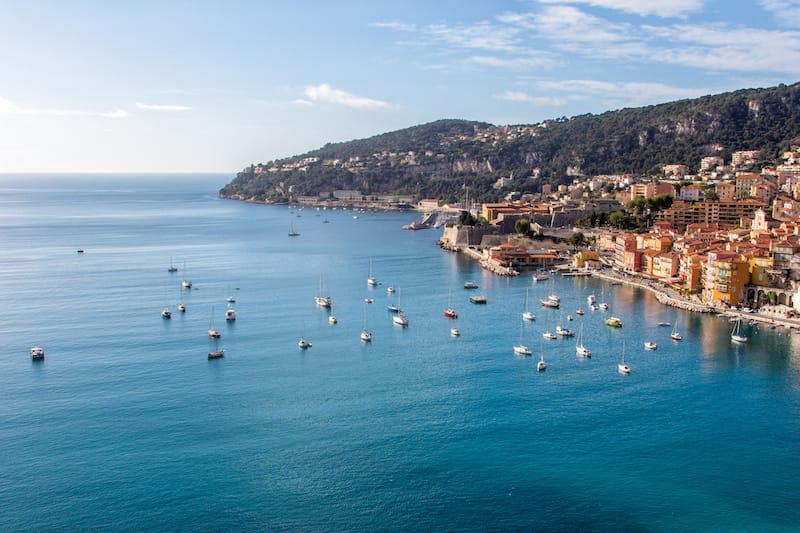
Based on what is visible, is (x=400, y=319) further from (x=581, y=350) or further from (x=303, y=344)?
(x=581, y=350)

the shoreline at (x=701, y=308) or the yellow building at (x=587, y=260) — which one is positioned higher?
the yellow building at (x=587, y=260)

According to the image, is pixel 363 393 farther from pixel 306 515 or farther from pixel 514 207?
pixel 514 207

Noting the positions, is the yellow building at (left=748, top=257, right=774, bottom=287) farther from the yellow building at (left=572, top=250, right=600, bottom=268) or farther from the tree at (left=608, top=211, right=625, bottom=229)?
the tree at (left=608, top=211, right=625, bottom=229)

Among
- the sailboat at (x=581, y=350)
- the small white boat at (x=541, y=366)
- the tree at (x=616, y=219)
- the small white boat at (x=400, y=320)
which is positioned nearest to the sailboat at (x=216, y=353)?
the small white boat at (x=400, y=320)

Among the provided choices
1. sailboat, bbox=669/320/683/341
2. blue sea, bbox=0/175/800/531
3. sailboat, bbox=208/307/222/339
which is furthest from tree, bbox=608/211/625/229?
sailboat, bbox=208/307/222/339

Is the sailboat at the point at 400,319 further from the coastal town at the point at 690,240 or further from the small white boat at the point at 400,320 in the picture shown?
the coastal town at the point at 690,240

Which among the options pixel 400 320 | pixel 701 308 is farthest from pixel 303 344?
pixel 701 308
